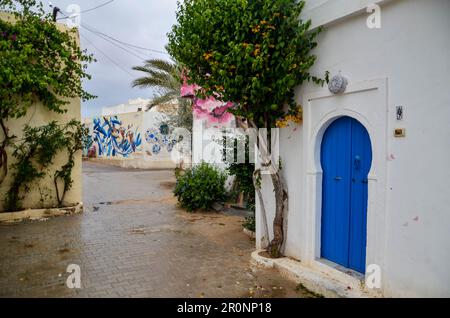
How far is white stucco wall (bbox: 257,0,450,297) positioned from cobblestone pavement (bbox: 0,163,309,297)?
4.69 ft

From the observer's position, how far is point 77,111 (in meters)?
8.49


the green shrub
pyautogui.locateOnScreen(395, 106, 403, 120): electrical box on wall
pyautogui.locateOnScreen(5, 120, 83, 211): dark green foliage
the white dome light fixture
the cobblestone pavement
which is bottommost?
the cobblestone pavement

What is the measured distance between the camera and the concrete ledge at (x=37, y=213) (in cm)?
757

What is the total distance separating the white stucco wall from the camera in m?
3.16

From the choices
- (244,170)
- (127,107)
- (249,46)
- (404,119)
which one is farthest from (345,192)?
(127,107)

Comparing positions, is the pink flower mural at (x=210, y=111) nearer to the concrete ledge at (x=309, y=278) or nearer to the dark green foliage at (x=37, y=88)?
the dark green foliage at (x=37, y=88)

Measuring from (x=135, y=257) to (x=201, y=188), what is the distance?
145 inches

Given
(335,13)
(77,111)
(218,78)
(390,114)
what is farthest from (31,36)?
(390,114)

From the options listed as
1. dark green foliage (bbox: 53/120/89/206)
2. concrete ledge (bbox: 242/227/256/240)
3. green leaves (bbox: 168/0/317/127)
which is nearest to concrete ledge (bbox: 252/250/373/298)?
concrete ledge (bbox: 242/227/256/240)

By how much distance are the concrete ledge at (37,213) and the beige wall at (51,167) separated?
0.68ft

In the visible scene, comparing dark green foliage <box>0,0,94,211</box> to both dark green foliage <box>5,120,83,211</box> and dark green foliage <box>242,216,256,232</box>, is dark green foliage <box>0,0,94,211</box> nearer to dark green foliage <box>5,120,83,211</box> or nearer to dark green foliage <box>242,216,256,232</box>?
dark green foliage <box>5,120,83,211</box>

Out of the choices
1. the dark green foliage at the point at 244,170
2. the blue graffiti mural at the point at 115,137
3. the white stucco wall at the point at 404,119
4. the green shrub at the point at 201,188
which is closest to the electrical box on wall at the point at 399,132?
the white stucco wall at the point at 404,119

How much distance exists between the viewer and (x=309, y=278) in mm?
4281

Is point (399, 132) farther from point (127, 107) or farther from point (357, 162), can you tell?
point (127, 107)
